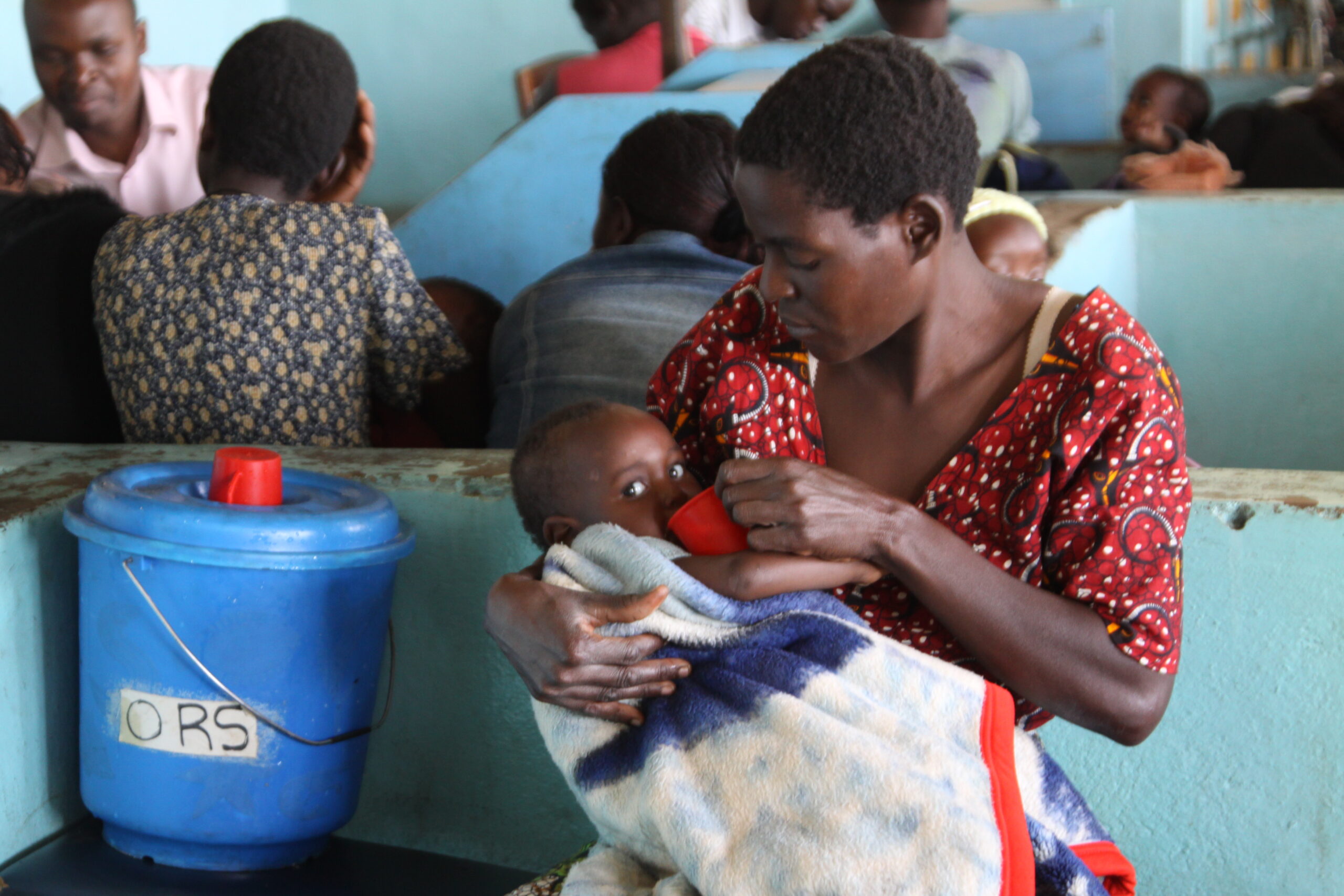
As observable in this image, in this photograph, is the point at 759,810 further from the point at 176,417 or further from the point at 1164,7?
the point at 1164,7

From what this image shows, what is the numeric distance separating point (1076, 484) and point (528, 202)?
9.60 ft

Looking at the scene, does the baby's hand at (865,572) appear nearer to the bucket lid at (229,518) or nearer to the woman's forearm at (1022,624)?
the woman's forearm at (1022,624)

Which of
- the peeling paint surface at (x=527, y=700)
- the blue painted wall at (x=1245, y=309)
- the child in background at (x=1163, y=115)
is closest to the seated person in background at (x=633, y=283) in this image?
the peeling paint surface at (x=527, y=700)

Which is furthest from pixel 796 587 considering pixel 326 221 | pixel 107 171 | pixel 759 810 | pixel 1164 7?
pixel 1164 7

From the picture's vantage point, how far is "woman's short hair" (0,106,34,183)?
373cm

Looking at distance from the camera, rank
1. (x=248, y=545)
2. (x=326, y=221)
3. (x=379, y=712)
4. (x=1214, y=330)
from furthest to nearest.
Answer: (x=1214, y=330) → (x=326, y=221) → (x=379, y=712) → (x=248, y=545)

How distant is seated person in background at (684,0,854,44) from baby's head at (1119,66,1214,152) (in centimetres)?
165

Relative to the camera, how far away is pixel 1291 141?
15.6ft

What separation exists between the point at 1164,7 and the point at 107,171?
5.38 m

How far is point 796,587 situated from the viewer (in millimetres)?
1335

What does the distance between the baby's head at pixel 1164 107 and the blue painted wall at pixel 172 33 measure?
3.98m

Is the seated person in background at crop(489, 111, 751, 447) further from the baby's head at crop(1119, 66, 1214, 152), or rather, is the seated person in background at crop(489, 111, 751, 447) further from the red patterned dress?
the baby's head at crop(1119, 66, 1214, 152)

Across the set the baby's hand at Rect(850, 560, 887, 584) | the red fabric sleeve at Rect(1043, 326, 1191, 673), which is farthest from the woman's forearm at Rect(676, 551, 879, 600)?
the red fabric sleeve at Rect(1043, 326, 1191, 673)

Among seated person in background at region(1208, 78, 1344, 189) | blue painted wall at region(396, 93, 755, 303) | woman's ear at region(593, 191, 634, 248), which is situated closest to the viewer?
woman's ear at region(593, 191, 634, 248)
